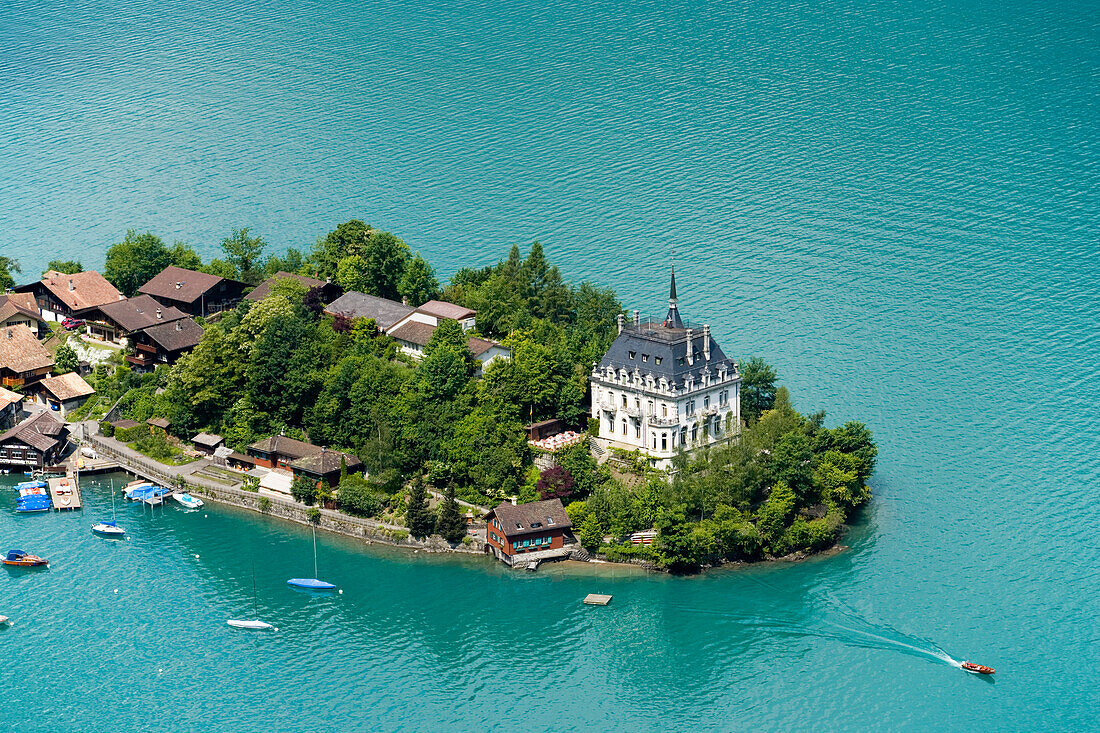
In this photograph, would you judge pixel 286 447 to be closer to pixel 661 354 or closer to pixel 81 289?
pixel 661 354

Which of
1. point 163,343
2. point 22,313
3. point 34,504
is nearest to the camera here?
point 34,504

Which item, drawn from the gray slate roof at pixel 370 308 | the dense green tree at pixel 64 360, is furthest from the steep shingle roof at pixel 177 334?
the gray slate roof at pixel 370 308

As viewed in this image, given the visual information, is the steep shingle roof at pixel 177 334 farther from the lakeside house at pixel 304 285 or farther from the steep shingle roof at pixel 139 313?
the lakeside house at pixel 304 285

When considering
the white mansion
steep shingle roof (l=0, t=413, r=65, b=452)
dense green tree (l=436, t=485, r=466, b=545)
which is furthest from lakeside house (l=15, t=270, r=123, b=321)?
the white mansion

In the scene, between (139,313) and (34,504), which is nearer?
(34,504)

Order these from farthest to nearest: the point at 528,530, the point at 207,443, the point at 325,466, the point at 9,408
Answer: the point at 9,408, the point at 207,443, the point at 325,466, the point at 528,530

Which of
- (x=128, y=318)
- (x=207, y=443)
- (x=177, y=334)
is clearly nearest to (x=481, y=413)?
(x=207, y=443)

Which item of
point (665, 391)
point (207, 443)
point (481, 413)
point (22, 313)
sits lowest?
point (207, 443)
